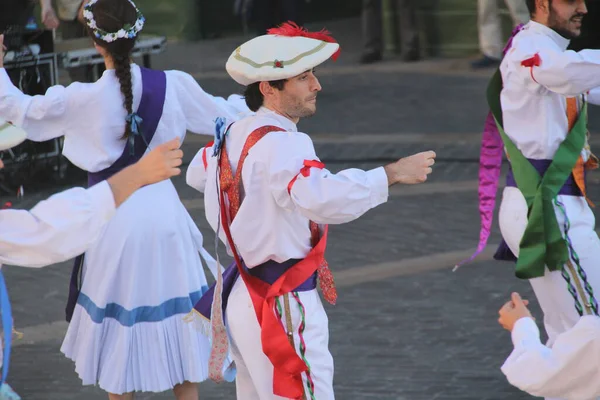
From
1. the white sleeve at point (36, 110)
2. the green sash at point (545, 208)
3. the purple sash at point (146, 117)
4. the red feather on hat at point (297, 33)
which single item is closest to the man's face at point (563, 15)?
the green sash at point (545, 208)

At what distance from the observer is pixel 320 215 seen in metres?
4.14

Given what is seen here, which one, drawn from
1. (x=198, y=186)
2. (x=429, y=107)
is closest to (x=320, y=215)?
(x=198, y=186)

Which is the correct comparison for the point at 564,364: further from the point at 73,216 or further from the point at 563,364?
the point at 73,216

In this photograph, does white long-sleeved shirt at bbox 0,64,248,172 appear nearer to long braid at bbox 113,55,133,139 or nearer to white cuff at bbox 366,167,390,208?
long braid at bbox 113,55,133,139

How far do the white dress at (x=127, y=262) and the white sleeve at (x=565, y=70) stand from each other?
140 cm

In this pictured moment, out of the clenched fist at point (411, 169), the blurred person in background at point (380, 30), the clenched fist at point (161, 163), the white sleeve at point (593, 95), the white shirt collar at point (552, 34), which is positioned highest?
the clenched fist at point (161, 163)

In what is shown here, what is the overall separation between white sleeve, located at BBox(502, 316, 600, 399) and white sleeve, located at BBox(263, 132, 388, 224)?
2.53ft

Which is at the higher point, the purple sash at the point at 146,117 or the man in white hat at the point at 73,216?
the man in white hat at the point at 73,216

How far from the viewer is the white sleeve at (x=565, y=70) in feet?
16.4

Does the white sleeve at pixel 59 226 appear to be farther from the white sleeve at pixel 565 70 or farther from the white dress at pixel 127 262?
the white sleeve at pixel 565 70

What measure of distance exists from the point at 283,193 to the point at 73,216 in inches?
37.4

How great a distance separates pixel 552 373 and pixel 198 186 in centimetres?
187

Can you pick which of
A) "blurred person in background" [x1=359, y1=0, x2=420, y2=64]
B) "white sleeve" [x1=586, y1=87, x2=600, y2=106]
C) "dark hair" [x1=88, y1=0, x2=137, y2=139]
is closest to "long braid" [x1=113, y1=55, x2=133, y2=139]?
"dark hair" [x1=88, y1=0, x2=137, y2=139]

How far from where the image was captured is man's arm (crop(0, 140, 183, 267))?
11.4 ft
